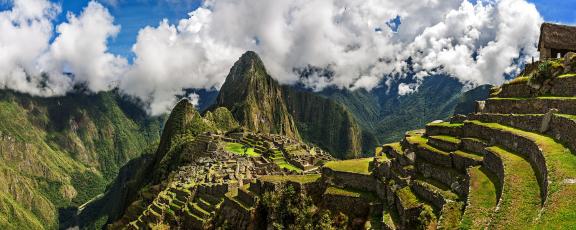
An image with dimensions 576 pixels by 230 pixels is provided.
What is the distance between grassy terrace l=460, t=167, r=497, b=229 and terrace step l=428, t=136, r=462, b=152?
585cm

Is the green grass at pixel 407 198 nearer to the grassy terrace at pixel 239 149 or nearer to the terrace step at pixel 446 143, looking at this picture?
the terrace step at pixel 446 143

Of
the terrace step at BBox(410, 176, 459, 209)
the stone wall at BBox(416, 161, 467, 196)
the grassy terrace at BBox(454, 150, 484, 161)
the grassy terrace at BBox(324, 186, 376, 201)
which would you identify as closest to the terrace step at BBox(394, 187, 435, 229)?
the terrace step at BBox(410, 176, 459, 209)

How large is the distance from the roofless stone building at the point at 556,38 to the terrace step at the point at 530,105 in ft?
27.4

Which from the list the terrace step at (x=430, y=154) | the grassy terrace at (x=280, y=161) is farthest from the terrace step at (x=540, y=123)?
the grassy terrace at (x=280, y=161)

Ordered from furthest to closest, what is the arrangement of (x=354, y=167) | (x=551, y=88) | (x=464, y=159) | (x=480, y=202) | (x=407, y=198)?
(x=354, y=167), (x=551, y=88), (x=407, y=198), (x=464, y=159), (x=480, y=202)

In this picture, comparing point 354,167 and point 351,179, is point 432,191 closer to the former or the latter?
point 351,179

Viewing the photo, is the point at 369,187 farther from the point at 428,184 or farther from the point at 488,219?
the point at 488,219

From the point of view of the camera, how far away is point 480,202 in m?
23.3

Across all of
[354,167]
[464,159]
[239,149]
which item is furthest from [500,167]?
[239,149]

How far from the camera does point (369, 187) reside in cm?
3894

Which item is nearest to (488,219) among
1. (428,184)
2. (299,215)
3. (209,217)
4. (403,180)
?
(428,184)

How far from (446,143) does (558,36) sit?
656 inches

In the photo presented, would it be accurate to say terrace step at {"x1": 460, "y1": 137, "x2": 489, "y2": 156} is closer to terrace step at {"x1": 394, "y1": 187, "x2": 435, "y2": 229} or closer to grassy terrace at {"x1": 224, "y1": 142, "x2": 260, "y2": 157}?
terrace step at {"x1": 394, "y1": 187, "x2": 435, "y2": 229}

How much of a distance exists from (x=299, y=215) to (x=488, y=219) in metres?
21.3
